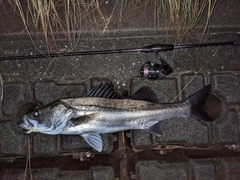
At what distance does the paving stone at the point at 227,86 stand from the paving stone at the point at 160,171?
0.90 metres

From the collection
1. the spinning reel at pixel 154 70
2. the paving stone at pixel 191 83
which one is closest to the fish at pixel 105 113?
the spinning reel at pixel 154 70

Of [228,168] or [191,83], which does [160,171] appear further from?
[191,83]

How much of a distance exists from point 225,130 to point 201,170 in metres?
0.54

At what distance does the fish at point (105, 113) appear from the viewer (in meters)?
2.38

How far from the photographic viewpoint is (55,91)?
2775mm

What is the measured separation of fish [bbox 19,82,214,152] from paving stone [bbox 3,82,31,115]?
443mm

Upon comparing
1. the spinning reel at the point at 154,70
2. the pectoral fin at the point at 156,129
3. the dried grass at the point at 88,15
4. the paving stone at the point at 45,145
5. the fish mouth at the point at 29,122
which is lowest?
the paving stone at the point at 45,145

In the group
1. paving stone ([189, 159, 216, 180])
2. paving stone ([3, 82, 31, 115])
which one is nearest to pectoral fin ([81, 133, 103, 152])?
paving stone ([3, 82, 31, 115])

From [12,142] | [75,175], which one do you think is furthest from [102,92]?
[12,142]

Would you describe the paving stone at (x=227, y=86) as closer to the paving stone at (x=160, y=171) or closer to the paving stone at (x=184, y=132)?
the paving stone at (x=184, y=132)

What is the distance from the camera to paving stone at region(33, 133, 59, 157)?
2729 mm

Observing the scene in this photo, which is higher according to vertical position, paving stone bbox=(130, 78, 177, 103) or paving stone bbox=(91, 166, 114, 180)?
paving stone bbox=(130, 78, 177, 103)

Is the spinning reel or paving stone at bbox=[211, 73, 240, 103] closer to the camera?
the spinning reel

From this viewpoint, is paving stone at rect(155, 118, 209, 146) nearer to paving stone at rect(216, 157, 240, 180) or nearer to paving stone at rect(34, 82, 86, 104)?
paving stone at rect(216, 157, 240, 180)
